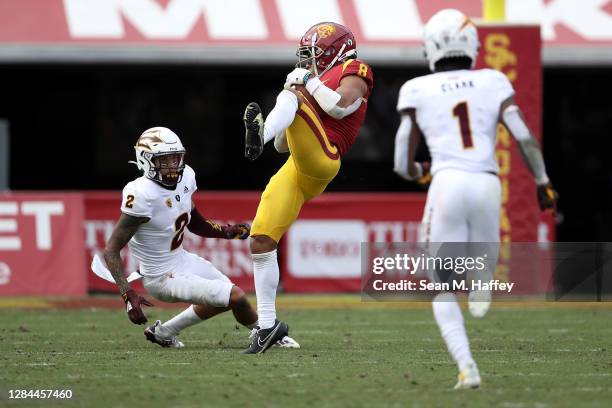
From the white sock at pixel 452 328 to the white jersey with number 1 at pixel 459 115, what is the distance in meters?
0.66

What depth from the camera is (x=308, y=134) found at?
7.86 metres

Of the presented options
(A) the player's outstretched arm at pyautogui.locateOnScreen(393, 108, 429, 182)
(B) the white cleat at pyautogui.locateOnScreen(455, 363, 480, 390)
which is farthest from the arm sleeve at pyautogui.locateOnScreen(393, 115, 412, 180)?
(B) the white cleat at pyautogui.locateOnScreen(455, 363, 480, 390)

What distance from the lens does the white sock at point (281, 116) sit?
7453 mm

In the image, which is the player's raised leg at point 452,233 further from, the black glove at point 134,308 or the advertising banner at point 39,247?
the advertising banner at point 39,247

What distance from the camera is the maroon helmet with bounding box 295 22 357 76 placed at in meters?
8.18

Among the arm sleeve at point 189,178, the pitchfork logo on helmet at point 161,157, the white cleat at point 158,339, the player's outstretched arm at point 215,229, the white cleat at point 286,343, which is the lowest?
the white cleat at point 286,343

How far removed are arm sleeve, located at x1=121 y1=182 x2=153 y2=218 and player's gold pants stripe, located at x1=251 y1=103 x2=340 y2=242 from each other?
699mm

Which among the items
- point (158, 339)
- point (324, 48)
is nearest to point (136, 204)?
point (158, 339)

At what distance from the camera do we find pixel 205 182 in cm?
1764

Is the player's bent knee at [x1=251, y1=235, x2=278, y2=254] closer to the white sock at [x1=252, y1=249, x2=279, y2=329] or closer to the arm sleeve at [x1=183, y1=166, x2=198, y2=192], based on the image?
the white sock at [x1=252, y1=249, x2=279, y2=329]

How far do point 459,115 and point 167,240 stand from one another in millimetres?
2723


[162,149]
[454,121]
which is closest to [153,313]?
[162,149]

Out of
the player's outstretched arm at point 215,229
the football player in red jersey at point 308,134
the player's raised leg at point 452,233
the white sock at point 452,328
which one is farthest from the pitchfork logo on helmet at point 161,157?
the white sock at point 452,328

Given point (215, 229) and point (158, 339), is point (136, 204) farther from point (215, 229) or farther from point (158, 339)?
point (158, 339)
